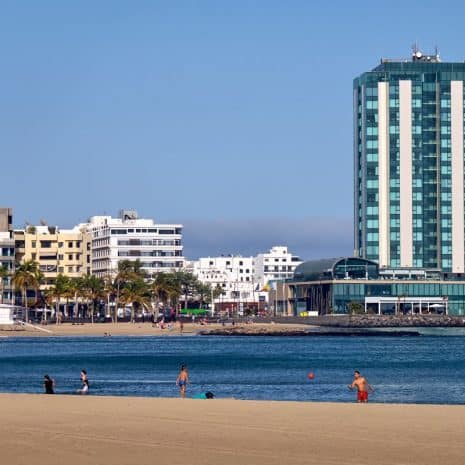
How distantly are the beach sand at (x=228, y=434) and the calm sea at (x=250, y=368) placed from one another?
1706 cm

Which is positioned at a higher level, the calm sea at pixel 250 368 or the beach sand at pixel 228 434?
the beach sand at pixel 228 434

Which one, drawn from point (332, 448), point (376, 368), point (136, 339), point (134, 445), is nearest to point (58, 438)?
point (134, 445)

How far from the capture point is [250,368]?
99.9 m

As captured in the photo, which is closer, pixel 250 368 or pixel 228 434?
pixel 228 434

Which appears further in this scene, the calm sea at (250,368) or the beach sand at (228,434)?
the calm sea at (250,368)

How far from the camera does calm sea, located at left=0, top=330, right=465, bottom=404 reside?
71.0 meters

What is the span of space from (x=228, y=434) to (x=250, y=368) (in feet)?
203

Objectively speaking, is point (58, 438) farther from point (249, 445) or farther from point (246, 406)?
point (246, 406)

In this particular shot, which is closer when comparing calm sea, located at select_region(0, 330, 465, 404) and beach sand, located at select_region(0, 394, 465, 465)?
beach sand, located at select_region(0, 394, 465, 465)

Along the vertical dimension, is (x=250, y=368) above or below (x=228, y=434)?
below

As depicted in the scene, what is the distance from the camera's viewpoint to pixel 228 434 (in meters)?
38.3

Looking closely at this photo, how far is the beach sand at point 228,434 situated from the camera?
3300 cm

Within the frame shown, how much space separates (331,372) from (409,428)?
53369 mm

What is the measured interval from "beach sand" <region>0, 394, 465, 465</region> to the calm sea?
17.1 m
